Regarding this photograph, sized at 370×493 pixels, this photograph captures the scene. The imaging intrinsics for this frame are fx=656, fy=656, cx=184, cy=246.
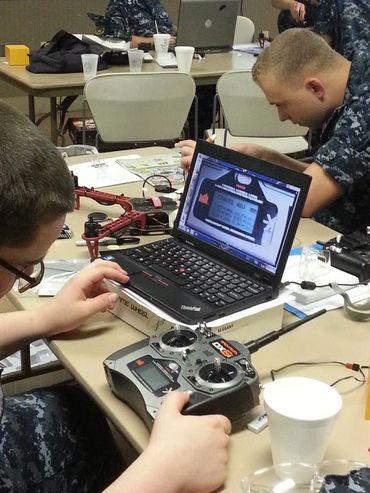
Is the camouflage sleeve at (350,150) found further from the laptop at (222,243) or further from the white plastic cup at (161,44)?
the white plastic cup at (161,44)

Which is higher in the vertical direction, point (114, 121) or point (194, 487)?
point (194, 487)

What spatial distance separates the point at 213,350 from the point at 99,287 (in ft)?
1.15

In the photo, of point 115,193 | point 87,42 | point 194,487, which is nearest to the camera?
point 194,487

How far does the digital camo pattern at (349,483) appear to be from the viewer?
740 mm

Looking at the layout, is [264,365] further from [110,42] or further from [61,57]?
[110,42]

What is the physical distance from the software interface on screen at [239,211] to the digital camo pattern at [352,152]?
571 millimetres

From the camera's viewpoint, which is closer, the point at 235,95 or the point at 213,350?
the point at 213,350

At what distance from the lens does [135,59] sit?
349 centimetres

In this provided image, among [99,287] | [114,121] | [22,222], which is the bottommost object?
[114,121]

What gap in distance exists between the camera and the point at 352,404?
980 millimetres

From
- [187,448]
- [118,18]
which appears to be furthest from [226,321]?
[118,18]

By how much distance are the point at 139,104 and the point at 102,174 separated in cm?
101

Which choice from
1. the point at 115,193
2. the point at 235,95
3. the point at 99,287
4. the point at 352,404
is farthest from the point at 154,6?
the point at 352,404

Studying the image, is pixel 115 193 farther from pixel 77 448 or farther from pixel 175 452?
pixel 175 452
